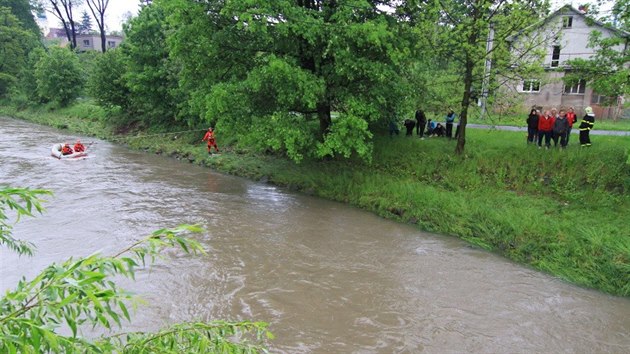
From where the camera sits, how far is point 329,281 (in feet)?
30.4

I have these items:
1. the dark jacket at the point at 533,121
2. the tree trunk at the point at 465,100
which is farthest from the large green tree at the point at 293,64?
the dark jacket at the point at 533,121

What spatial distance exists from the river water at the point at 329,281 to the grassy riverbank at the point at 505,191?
0.59 metres

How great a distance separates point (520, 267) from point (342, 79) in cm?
798

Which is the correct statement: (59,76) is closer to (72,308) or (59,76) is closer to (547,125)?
(547,125)

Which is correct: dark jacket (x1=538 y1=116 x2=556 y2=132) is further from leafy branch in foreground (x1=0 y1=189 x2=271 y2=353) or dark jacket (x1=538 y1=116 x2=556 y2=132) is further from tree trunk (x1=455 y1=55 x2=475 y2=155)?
leafy branch in foreground (x1=0 y1=189 x2=271 y2=353)

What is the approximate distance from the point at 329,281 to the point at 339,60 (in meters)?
7.24

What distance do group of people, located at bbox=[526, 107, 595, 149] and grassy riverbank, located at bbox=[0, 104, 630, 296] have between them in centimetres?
45

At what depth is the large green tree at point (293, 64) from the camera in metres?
13.5

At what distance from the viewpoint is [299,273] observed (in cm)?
958

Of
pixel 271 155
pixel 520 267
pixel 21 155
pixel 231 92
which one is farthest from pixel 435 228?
pixel 21 155

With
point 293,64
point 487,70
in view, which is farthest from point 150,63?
point 487,70

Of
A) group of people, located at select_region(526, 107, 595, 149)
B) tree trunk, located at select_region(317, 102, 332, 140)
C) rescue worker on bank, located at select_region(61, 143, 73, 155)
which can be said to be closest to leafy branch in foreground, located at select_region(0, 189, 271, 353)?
tree trunk, located at select_region(317, 102, 332, 140)

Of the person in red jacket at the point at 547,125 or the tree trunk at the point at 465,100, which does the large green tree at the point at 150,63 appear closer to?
the tree trunk at the point at 465,100

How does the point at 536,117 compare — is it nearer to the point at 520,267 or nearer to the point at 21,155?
the point at 520,267
